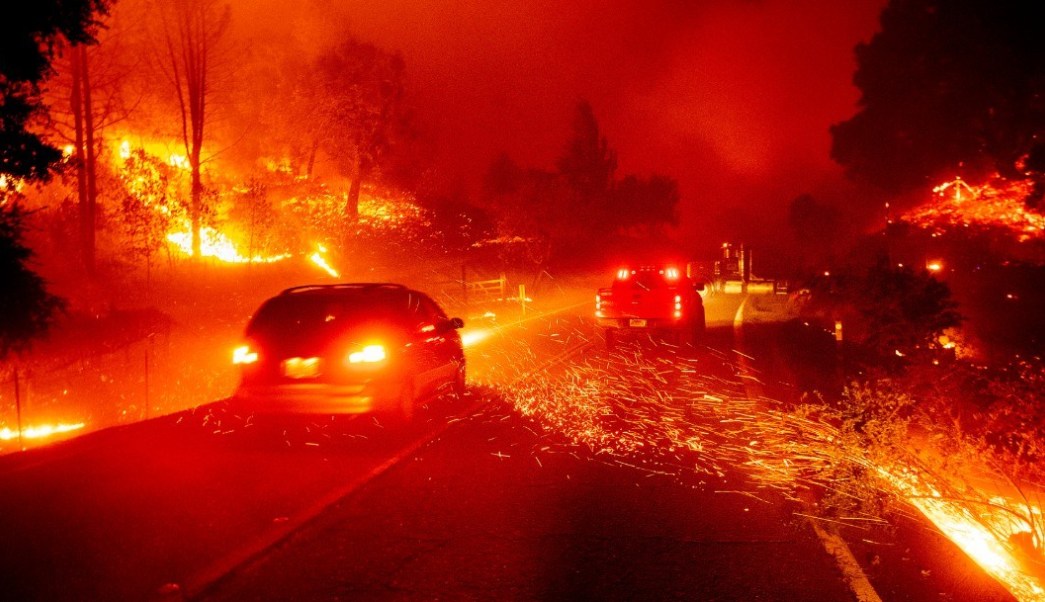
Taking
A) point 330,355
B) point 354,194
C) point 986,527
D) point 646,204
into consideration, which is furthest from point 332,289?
point 646,204

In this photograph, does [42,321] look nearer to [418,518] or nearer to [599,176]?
[418,518]

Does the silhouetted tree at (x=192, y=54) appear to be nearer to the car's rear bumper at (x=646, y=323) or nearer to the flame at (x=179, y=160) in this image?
the flame at (x=179, y=160)

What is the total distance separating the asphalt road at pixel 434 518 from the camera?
4.91 meters

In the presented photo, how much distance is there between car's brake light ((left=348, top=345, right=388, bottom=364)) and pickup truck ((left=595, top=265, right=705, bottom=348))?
1062 cm

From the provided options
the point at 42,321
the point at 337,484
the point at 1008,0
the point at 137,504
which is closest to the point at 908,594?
the point at 337,484

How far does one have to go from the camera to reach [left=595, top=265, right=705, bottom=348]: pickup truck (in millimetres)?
18984

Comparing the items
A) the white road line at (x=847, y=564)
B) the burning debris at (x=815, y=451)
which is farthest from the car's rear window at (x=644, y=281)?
the white road line at (x=847, y=564)

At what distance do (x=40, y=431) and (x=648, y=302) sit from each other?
13.4 m

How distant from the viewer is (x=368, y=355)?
8.92 meters

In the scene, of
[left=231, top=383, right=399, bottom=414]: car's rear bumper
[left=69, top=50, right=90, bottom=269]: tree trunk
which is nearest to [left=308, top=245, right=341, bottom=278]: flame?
[left=69, top=50, right=90, bottom=269]: tree trunk

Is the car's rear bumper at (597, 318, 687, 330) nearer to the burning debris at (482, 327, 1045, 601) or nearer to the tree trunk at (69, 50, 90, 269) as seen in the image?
the burning debris at (482, 327, 1045, 601)

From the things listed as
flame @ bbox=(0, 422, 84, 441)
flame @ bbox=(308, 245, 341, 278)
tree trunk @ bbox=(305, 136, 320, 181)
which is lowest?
flame @ bbox=(0, 422, 84, 441)

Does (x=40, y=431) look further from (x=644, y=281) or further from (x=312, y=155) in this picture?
(x=312, y=155)

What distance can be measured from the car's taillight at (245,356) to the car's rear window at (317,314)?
19 cm
